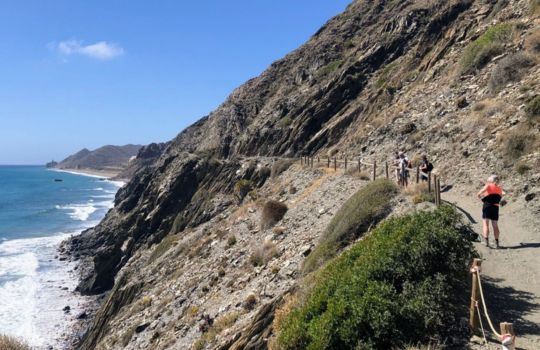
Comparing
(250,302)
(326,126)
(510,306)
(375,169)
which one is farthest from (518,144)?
(326,126)

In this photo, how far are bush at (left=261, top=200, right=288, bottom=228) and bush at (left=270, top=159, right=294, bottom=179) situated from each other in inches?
690

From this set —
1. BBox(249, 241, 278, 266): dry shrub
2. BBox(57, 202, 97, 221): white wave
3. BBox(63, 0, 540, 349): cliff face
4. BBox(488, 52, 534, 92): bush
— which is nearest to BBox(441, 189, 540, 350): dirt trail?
BBox(63, 0, 540, 349): cliff face

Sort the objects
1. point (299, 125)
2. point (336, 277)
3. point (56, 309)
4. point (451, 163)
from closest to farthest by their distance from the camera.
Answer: point (336, 277) → point (451, 163) → point (56, 309) → point (299, 125)

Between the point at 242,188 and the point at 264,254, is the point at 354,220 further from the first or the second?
the point at 242,188

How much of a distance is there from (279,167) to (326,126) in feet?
31.3

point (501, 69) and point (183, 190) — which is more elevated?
point (501, 69)

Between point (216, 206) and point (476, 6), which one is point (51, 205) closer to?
point (216, 206)

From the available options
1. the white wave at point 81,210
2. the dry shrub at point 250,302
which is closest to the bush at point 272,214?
the dry shrub at point 250,302

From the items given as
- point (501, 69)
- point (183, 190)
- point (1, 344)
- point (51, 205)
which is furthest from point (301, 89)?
point (51, 205)

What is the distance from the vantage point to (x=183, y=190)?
55000 millimetres

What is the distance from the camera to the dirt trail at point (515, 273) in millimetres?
8594

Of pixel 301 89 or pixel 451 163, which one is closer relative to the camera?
pixel 451 163

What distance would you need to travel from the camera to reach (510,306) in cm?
934

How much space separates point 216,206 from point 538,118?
32862 mm
